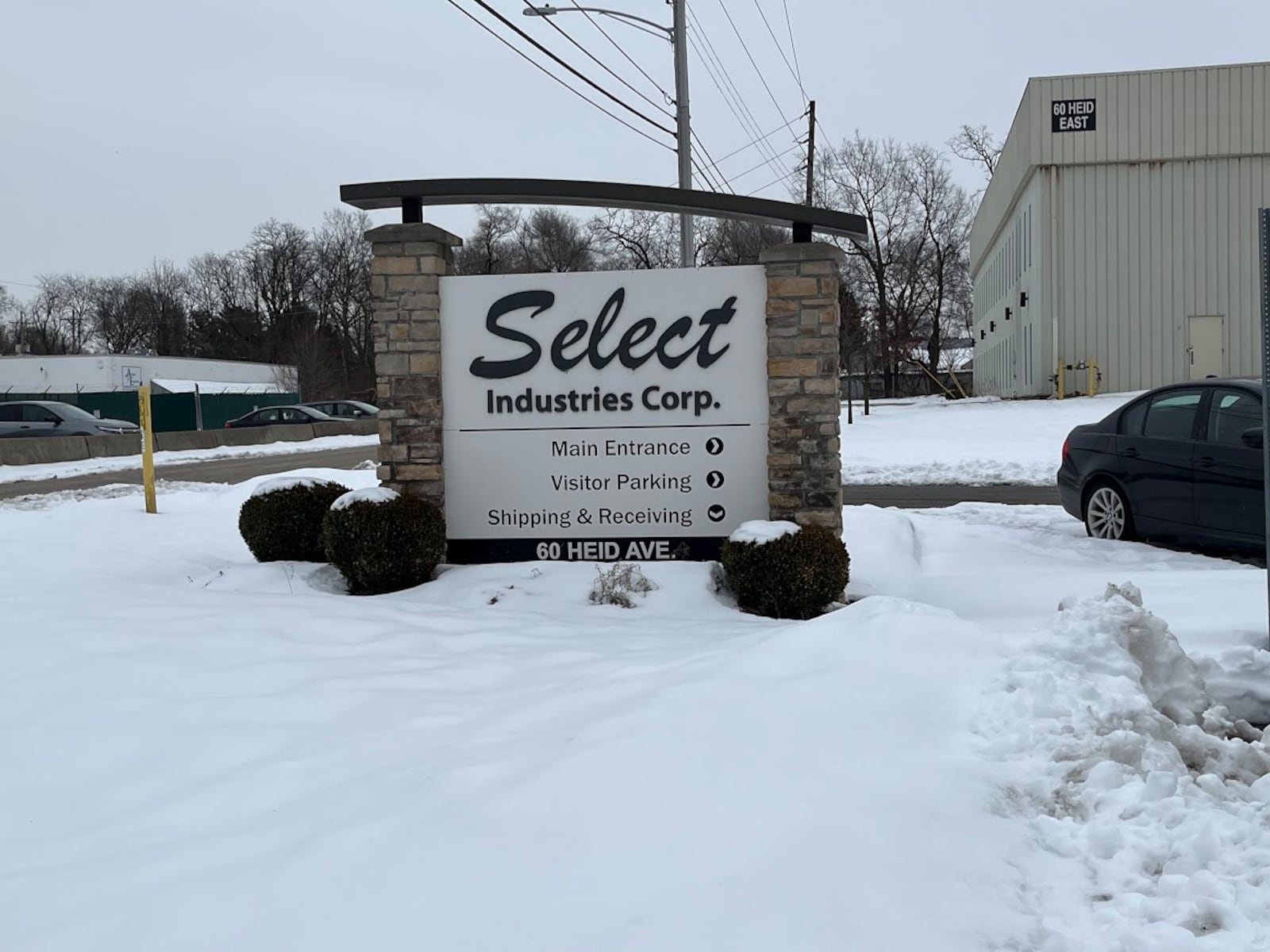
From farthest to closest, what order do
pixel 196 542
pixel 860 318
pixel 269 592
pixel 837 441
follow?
pixel 860 318, pixel 196 542, pixel 837 441, pixel 269 592

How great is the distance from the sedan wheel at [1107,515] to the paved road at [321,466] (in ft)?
11.1

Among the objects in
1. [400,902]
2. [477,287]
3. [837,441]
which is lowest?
[400,902]

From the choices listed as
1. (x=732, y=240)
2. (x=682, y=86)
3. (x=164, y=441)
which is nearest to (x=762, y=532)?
(x=682, y=86)

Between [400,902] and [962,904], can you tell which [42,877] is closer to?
[400,902]

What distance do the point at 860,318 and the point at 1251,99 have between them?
1374cm

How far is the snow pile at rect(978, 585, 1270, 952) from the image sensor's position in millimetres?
2896

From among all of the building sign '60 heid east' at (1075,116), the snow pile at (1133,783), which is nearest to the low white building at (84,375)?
the building sign '60 heid east' at (1075,116)

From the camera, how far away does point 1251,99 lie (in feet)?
96.1

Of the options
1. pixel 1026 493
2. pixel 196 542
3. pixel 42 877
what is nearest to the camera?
pixel 42 877

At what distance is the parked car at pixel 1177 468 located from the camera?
8664mm

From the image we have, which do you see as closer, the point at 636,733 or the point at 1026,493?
the point at 636,733

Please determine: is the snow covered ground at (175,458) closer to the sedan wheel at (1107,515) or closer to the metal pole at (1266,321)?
the sedan wheel at (1107,515)

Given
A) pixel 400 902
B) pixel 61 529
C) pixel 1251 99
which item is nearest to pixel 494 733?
pixel 400 902

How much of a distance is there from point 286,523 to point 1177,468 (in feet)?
24.7
